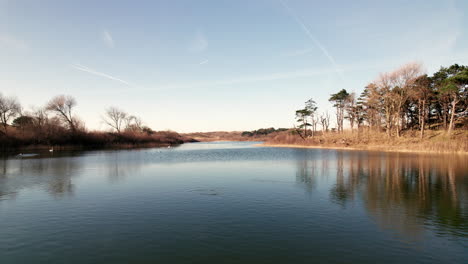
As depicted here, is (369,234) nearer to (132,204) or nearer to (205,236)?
(205,236)

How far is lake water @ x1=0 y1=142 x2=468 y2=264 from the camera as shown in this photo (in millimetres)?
7852

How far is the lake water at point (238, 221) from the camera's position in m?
7.85

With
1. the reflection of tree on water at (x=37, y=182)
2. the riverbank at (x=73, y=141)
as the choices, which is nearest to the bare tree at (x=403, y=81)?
the reflection of tree on water at (x=37, y=182)

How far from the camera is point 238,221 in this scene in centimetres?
1090

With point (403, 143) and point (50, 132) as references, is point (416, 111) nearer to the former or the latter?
point (403, 143)

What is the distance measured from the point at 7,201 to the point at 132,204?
738cm

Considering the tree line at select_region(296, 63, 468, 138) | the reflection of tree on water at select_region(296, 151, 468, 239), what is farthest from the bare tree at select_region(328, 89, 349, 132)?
the reflection of tree on water at select_region(296, 151, 468, 239)

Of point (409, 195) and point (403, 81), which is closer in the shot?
point (409, 195)

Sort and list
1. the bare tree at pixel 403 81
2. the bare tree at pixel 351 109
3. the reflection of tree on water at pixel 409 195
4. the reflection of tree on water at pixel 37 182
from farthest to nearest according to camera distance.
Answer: the bare tree at pixel 351 109, the bare tree at pixel 403 81, the reflection of tree on water at pixel 37 182, the reflection of tree on water at pixel 409 195

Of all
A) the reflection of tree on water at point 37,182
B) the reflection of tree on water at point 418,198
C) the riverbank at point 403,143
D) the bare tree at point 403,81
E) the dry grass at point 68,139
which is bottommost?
the reflection of tree on water at point 418,198

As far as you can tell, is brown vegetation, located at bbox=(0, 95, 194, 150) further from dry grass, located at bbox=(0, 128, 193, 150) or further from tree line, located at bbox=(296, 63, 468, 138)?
tree line, located at bbox=(296, 63, 468, 138)

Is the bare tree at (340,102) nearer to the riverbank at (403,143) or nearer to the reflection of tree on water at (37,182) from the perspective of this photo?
the riverbank at (403,143)

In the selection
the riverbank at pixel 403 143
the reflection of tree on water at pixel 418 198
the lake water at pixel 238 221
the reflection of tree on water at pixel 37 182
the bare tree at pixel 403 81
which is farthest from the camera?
the bare tree at pixel 403 81

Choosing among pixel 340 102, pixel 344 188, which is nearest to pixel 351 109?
pixel 340 102
